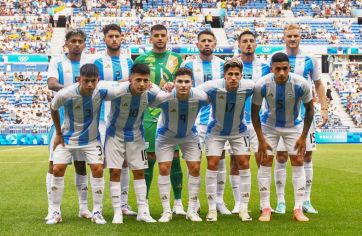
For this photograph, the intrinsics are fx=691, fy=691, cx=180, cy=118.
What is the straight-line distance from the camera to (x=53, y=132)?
8789mm

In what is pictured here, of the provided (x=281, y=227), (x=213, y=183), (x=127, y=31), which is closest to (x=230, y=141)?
(x=213, y=183)

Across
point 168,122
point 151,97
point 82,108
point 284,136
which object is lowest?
point 284,136

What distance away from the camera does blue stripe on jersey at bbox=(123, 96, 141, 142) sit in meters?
8.24

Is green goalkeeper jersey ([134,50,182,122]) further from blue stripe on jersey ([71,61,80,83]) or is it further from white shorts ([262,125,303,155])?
white shorts ([262,125,303,155])

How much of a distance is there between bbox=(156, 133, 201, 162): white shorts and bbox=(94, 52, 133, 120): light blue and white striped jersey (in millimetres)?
986

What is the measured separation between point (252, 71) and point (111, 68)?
1.89 metres

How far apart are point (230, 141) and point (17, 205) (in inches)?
139

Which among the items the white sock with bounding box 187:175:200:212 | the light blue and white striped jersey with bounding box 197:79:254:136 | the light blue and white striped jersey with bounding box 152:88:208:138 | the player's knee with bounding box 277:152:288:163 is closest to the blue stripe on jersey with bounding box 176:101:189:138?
the light blue and white striped jersey with bounding box 152:88:208:138

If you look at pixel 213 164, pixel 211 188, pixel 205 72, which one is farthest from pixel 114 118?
pixel 205 72

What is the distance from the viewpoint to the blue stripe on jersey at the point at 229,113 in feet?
27.6

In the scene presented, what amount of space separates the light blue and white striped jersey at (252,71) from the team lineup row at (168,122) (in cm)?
29

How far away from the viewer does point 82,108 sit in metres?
8.18

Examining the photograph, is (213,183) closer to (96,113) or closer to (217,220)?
(217,220)

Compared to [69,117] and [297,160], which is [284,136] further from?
[69,117]
